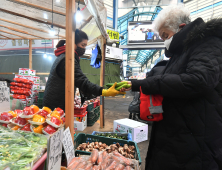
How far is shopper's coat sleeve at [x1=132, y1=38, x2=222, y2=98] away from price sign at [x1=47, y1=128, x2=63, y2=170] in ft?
2.82

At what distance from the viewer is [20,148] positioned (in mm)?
1027

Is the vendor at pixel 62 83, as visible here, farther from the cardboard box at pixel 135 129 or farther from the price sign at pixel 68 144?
the cardboard box at pixel 135 129

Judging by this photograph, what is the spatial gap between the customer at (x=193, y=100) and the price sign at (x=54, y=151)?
78 centimetres

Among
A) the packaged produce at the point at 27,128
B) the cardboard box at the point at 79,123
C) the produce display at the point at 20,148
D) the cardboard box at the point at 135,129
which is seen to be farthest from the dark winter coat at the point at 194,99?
the cardboard box at the point at 79,123

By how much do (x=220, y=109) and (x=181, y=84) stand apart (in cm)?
37

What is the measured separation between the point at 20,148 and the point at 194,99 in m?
1.41

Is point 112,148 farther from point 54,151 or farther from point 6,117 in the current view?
point 6,117

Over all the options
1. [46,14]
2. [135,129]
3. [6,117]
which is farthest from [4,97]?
[135,129]

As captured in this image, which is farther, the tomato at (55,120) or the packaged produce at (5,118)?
the packaged produce at (5,118)

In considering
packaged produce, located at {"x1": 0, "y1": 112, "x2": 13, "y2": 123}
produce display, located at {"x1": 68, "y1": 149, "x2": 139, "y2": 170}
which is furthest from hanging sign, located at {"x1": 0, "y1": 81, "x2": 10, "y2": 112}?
produce display, located at {"x1": 68, "y1": 149, "x2": 139, "y2": 170}

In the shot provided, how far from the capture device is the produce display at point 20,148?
86 cm

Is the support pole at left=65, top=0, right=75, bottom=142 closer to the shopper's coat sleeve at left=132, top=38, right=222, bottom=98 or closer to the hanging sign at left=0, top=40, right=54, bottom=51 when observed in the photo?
the shopper's coat sleeve at left=132, top=38, right=222, bottom=98

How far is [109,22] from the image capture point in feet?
35.8

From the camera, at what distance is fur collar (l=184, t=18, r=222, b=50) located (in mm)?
973
